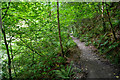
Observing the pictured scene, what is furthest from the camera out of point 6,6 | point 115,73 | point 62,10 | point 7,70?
point 62,10

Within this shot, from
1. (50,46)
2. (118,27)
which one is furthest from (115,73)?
(50,46)

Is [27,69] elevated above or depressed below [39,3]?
below

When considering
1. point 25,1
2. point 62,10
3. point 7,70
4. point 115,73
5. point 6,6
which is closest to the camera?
point 6,6

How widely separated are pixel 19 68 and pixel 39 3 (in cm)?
391

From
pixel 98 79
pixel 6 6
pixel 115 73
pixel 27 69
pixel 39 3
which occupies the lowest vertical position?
pixel 98 79

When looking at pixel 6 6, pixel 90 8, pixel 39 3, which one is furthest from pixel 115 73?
pixel 6 6

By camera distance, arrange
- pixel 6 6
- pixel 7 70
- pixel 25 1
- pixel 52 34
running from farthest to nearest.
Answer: pixel 52 34 < pixel 7 70 < pixel 25 1 < pixel 6 6

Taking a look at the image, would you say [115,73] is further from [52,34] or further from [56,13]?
[56,13]

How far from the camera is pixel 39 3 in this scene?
12.1 ft

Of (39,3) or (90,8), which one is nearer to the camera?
(39,3)

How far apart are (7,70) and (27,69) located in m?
1.00

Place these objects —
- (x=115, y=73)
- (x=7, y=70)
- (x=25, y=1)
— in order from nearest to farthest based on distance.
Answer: (x=25, y=1), (x=7, y=70), (x=115, y=73)

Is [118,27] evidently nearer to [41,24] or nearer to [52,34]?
[52,34]

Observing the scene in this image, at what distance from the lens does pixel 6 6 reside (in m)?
3.10
